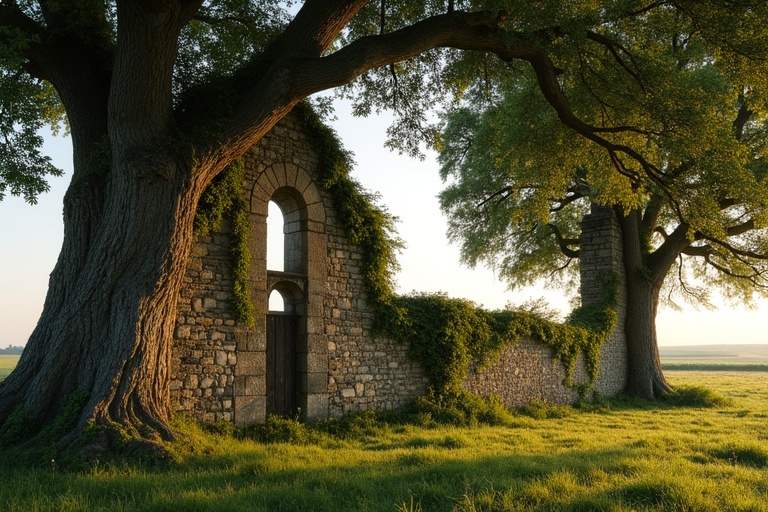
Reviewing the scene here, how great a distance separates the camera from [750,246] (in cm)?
1762

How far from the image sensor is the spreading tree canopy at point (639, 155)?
34.1 feet

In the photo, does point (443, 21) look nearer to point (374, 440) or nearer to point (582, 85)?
point (582, 85)

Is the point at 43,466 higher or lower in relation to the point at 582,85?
lower

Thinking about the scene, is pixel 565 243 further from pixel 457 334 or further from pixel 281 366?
pixel 281 366

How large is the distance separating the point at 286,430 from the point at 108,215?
4140mm

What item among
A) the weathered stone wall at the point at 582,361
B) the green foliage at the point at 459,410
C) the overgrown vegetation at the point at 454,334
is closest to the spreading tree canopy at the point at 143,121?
the overgrown vegetation at the point at 454,334

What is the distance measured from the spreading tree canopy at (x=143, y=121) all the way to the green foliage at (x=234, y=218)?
1.90 ft

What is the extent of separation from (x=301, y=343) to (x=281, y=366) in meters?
0.51

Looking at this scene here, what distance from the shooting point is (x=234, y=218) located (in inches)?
359

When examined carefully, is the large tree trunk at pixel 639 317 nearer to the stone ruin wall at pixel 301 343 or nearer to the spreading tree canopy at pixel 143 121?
the stone ruin wall at pixel 301 343

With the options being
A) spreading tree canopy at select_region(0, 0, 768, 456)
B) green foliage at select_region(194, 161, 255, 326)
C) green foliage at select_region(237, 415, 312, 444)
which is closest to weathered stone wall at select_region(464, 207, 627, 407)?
green foliage at select_region(237, 415, 312, 444)

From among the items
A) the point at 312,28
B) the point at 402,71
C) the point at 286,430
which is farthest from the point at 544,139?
the point at 286,430

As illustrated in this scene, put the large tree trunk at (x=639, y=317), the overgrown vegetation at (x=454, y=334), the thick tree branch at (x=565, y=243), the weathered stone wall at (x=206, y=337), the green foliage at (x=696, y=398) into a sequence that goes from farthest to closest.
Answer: the thick tree branch at (x=565, y=243) < the large tree trunk at (x=639, y=317) < the green foliage at (x=696, y=398) < the overgrown vegetation at (x=454, y=334) < the weathered stone wall at (x=206, y=337)

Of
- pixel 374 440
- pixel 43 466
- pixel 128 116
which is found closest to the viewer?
pixel 43 466
